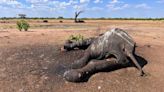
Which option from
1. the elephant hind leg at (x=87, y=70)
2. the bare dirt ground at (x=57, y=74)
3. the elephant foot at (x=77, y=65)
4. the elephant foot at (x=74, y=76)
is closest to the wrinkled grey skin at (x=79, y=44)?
the bare dirt ground at (x=57, y=74)

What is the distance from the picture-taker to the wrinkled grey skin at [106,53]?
9.98m

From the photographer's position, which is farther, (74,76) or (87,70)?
(87,70)

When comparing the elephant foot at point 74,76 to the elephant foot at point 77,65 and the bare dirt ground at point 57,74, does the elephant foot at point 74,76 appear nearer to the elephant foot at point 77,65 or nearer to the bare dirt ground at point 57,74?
the bare dirt ground at point 57,74

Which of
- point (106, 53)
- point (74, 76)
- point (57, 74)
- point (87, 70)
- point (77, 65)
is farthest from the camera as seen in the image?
point (106, 53)

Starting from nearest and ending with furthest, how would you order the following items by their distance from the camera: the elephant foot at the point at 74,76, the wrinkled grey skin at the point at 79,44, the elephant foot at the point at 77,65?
the elephant foot at the point at 74,76, the elephant foot at the point at 77,65, the wrinkled grey skin at the point at 79,44

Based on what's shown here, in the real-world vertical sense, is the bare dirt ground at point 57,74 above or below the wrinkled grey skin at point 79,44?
below

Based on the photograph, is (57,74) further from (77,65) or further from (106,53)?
(106,53)

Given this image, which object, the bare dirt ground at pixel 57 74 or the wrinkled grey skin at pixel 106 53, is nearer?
the bare dirt ground at pixel 57 74

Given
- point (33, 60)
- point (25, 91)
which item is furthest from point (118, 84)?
point (33, 60)

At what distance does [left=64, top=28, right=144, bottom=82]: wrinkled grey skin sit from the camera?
998 centimetres

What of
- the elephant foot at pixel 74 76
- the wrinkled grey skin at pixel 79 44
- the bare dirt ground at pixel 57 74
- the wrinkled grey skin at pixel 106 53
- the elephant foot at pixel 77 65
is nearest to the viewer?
the bare dirt ground at pixel 57 74

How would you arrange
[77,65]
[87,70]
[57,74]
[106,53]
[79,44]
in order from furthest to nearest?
[79,44]
[106,53]
[77,65]
[57,74]
[87,70]

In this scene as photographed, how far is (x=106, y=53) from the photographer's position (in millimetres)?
10508

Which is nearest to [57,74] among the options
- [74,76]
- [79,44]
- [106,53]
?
[74,76]
